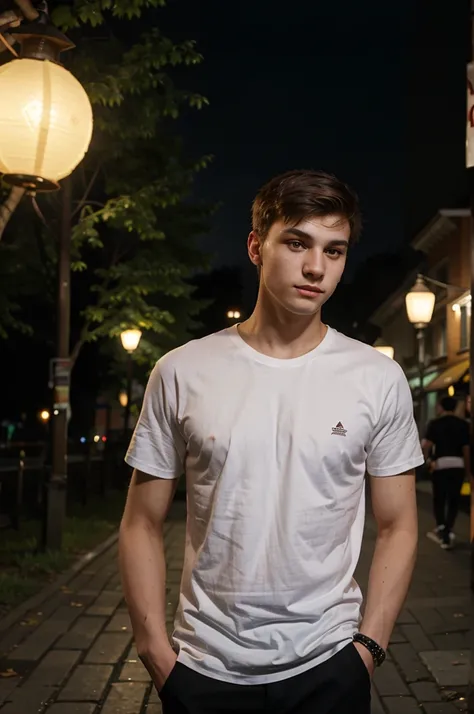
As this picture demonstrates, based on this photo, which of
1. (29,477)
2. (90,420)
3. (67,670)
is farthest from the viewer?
(90,420)

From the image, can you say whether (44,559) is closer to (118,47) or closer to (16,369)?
(118,47)

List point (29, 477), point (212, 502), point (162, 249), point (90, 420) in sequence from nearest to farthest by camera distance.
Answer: point (212, 502) < point (29, 477) < point (162, 249) < point (90, 420)

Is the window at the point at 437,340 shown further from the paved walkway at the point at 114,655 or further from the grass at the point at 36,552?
the paved walkway at the point at 114,655

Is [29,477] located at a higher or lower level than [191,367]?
lower

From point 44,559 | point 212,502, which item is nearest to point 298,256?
point 212,502

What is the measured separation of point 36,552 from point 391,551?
950 cm

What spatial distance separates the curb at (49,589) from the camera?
7459mm

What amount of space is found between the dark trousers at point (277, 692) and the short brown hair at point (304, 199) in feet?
3.77

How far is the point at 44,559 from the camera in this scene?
10.4 m

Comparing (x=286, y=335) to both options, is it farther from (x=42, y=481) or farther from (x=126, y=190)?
(x=126, y=190)

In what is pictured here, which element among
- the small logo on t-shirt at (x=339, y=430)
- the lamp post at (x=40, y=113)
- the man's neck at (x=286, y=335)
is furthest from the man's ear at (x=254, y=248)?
the lamp post at (x=40, y=113)

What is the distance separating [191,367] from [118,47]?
12352 millimetres

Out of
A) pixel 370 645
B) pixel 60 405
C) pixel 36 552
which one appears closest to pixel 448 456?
pixel 60 405

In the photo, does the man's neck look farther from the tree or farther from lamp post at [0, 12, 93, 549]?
the tree
